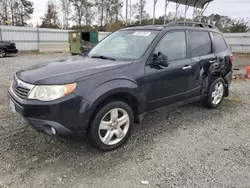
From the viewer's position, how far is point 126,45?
11.9ft

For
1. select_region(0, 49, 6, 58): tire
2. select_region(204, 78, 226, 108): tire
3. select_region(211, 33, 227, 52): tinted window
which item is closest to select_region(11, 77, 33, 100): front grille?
select_region(204, 78, 226, 108): tire

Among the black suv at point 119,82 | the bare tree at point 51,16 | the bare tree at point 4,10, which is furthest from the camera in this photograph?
the bare tree at point 51,16

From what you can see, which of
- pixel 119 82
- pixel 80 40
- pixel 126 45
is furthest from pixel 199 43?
pixel 80 40

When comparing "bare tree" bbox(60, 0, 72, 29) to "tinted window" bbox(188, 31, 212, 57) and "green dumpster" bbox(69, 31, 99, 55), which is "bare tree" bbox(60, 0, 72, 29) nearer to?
"green dumpster" bbox(69, 31, 99, 55)

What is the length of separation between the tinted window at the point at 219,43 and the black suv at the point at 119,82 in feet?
0.26

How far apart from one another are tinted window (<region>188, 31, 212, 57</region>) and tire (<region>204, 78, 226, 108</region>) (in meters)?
0.71

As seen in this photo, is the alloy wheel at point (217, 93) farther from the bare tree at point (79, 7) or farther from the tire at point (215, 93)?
the bare tree at point (79, 7)

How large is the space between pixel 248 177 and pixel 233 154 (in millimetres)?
512

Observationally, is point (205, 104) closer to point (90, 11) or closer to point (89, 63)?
point (89, 63)

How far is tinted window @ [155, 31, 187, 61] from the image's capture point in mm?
3523

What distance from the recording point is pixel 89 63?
311 cm

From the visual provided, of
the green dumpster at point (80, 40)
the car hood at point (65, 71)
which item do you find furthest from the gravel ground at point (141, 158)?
the green dumpster at point (80, 40)

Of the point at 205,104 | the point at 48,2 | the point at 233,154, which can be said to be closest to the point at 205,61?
the point at 205,104

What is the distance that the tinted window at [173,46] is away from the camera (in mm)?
3523
